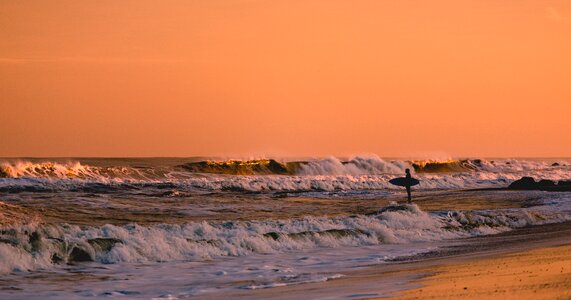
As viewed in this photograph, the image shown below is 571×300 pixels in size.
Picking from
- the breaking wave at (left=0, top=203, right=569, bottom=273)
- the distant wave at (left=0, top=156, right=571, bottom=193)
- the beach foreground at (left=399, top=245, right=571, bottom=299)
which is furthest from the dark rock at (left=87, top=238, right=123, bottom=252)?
the distant wave at (left=0, top=156, right=571, bottom=193)

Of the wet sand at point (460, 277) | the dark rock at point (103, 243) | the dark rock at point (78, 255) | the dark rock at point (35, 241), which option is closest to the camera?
the wet sand at point (460, 277)

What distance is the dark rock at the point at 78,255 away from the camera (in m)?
15.4

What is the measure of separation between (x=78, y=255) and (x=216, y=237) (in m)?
3.92

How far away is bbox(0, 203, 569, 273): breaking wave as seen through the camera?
50.8 ft

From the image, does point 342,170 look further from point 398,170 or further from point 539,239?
point 539,239

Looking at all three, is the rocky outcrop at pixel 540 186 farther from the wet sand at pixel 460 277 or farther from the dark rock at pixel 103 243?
the dark rock at pixel 103 243

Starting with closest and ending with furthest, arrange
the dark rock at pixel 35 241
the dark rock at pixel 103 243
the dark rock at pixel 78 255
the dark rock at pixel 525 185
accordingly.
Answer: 1. the dark rock at pixel 35 241
2. the dark rock at pixel 78 255
3. the dark rock at pixel 103 243
4. the dark rock at pixel 525 185

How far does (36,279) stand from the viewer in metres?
13.3

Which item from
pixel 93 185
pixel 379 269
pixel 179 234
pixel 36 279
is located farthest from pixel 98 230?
pixel 93 185

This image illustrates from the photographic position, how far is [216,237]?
1888cm

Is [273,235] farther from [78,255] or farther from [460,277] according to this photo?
[460,277]

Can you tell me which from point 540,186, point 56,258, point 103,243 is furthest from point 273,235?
point 540,186

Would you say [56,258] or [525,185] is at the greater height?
[525,185]

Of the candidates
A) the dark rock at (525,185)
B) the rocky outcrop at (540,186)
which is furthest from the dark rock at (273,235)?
the dark rock at (525,185)
